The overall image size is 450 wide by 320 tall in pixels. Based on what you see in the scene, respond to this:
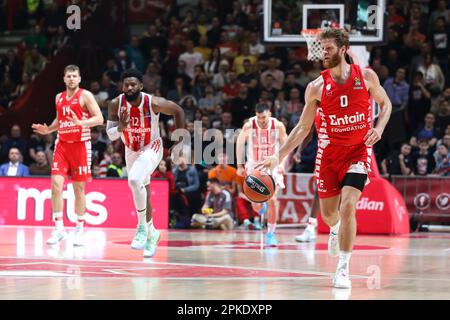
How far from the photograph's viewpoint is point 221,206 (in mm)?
17797

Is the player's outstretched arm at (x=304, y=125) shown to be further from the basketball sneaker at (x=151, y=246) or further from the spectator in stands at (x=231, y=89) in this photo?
the spectator in stands at (x=231, y=89)

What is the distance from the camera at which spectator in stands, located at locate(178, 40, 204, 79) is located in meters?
21.4

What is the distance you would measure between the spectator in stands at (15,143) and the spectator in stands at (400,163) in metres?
7.48

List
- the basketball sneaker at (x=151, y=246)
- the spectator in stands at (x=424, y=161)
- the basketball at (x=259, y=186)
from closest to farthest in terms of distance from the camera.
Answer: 1. the basketball at (x=259, y=186)
2. the basketball sneaker at (x=151, y=246)
3. the spectator in stands at (x=424, y=161)

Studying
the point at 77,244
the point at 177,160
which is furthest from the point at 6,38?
the point at 77,244

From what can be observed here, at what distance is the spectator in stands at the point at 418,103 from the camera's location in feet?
61.9

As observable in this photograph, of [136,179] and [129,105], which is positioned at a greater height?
[129,105]

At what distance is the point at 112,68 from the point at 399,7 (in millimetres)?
6530

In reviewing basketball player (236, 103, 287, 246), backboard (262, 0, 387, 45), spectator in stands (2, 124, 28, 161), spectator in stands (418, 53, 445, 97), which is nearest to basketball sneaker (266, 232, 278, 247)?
basketball player (236, 103, 287, 246)

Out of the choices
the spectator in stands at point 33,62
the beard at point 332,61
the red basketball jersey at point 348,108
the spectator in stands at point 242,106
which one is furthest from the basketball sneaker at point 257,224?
the beard at point 332,61

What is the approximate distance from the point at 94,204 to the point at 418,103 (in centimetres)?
Answer: 672

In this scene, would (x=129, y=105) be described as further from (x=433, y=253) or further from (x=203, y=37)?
(x=203, y=37)

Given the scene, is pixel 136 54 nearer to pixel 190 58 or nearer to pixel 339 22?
pixel 190 58
